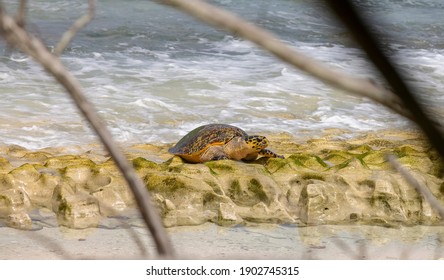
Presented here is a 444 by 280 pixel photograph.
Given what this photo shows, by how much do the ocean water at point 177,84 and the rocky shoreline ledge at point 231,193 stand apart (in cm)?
78

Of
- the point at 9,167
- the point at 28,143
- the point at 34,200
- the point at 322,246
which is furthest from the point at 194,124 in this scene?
the point at 322,246

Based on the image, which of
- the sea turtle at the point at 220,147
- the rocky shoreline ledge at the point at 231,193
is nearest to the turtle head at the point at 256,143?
the sea turtle at the point at 220,147

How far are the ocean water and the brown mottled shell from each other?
2.29 ft

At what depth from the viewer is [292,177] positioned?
211 inches

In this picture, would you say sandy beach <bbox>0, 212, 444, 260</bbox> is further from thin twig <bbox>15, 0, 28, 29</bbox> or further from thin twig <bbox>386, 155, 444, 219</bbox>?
thin twig <bbox>15, 0, 28, 29</bbox>

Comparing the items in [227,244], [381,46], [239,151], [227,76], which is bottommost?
[227,76]

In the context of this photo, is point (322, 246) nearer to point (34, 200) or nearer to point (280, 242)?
point (280, 242)

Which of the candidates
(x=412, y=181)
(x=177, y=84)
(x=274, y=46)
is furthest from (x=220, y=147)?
(x=274, y=46)

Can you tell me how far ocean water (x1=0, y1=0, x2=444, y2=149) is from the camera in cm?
816

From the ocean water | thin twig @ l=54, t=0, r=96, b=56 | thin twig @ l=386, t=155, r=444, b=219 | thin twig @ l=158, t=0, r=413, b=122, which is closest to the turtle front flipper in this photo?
the ocean water

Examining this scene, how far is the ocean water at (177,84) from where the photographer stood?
8.16 metres

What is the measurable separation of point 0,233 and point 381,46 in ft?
14.1

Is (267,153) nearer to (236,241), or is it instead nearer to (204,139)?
(204,139)

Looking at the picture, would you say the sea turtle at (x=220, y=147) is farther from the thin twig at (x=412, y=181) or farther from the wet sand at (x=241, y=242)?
the thin twig at (x=412, y=181)
